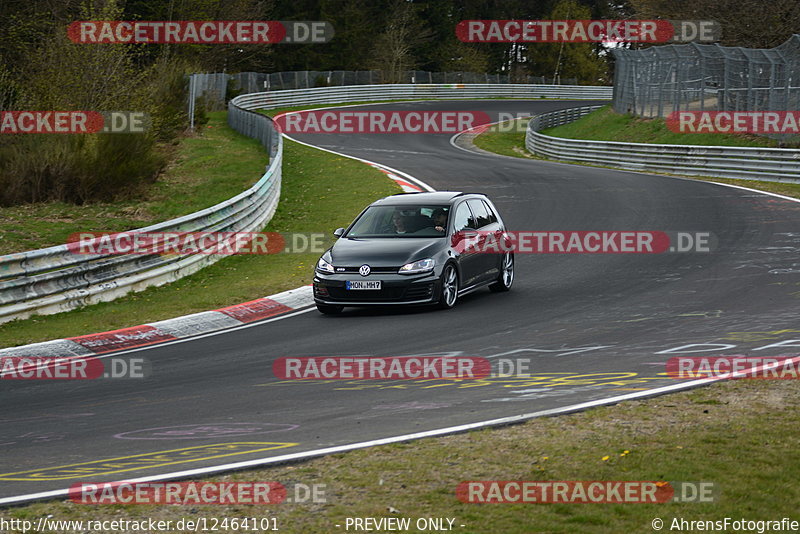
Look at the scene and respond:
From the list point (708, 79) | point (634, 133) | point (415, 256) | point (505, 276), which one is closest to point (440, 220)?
point (415, 256)

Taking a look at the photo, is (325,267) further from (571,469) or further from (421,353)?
(571,469)

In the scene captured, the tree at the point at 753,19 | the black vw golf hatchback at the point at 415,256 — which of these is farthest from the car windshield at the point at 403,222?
the tree at the point at 753,19

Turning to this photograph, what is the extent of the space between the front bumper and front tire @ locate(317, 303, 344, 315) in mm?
126

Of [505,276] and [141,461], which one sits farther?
[505,276]

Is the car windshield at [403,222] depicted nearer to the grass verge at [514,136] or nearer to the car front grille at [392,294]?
the car front grille at [392,294]

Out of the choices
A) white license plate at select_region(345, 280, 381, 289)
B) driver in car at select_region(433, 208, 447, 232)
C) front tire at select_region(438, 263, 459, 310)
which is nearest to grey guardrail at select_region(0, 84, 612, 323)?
white license plate at select_region(345, 280, 381, 289)

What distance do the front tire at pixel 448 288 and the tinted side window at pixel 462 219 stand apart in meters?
0.76

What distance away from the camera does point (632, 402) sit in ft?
27.0

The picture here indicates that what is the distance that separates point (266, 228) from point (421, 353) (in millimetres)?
12610

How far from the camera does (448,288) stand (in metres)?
13.9

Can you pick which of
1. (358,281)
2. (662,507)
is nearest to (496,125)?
(358,281)

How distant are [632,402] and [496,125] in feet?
159

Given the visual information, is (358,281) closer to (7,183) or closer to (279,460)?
(279,460)

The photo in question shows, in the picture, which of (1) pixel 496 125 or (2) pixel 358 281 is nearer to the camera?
(2) pixel 358 281
